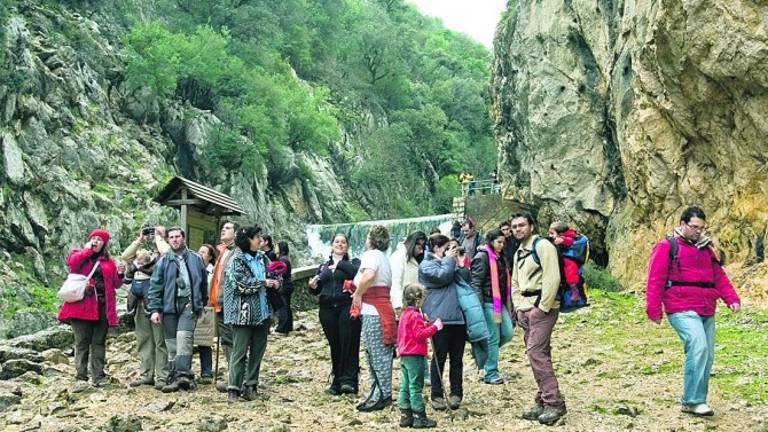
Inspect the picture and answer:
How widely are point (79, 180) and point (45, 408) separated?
21.5m

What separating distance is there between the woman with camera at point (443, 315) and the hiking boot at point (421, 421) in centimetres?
50

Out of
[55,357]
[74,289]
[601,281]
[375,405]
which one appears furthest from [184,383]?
[601,281]

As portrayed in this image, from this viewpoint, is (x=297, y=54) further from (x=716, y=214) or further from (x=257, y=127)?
(x=716, y=214)

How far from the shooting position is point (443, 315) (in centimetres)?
643

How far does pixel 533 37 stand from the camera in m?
25.5

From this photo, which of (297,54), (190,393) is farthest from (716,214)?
(297,54)

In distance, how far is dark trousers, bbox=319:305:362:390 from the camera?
7.53 m

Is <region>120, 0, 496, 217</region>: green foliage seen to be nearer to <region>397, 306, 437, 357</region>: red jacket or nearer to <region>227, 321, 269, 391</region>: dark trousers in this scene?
<region>227, 321, 269, 391</region>: dark trousers

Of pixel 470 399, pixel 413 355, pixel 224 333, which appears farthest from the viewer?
pixel 224 333

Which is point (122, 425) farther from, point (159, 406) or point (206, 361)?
point (206, 361)

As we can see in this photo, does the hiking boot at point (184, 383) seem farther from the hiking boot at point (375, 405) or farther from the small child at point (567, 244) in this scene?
the small child at point (567, 244)

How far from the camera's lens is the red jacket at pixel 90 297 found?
7.78 meters

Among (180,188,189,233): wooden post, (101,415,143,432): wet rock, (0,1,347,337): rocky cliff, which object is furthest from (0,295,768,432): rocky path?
(0,1,347,337): rocky cliff

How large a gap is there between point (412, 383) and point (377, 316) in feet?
2.83
